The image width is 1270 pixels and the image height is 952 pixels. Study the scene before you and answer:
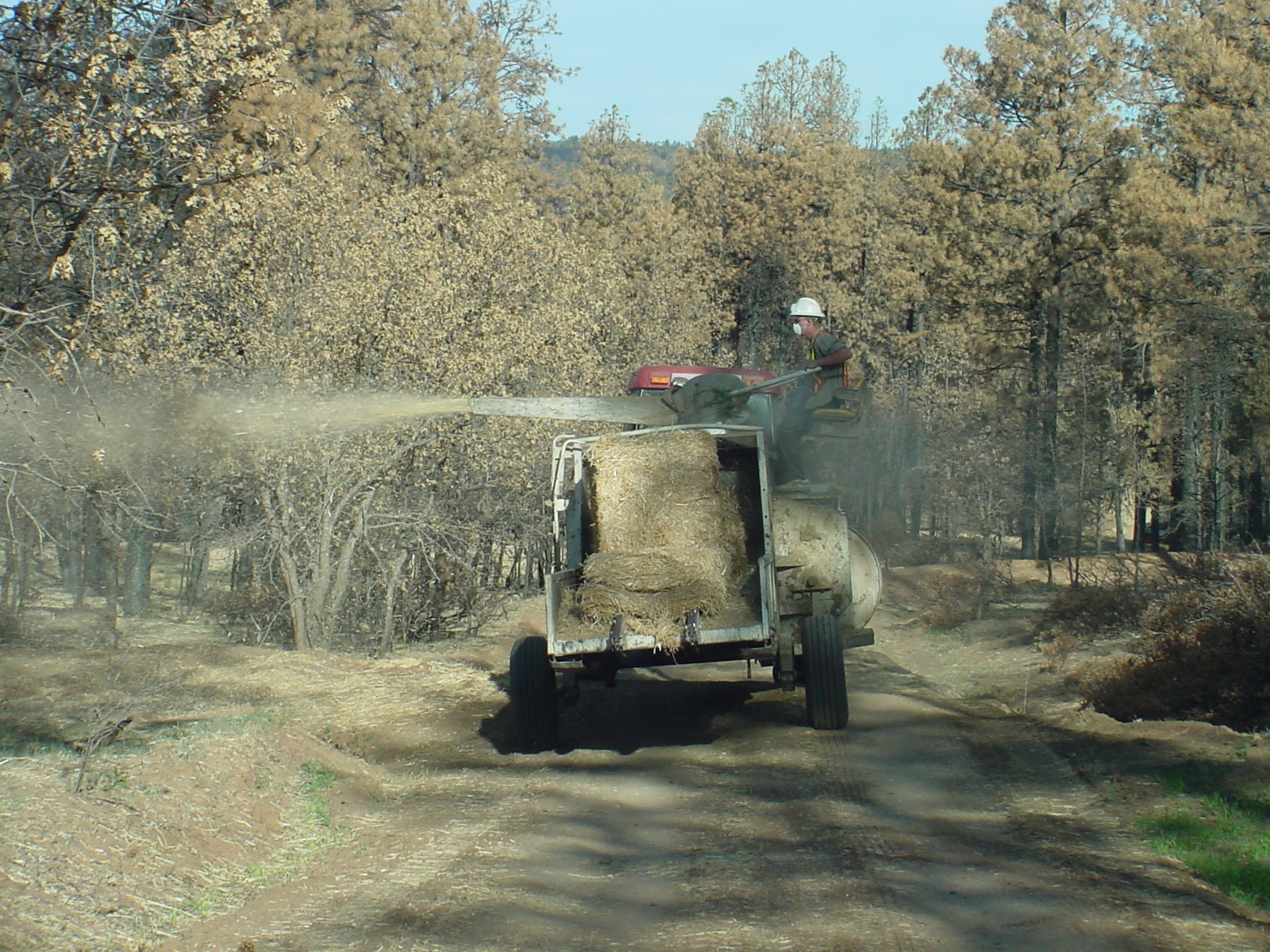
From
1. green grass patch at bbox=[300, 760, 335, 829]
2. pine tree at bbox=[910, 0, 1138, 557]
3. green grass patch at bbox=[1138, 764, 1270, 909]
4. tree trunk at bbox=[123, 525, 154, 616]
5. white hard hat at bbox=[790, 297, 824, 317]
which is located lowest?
tree trunk at bbox=[123, 525, 154, 616]

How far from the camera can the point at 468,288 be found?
17.2 m

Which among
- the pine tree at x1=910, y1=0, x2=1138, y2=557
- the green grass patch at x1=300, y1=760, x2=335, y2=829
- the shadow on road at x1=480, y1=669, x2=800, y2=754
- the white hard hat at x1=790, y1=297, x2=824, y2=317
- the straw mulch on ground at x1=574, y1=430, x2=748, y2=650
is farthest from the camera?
the pine tree at x1=910, y1=0, x2=1138, y2=557

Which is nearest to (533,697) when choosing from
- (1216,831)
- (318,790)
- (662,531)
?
(662,531)

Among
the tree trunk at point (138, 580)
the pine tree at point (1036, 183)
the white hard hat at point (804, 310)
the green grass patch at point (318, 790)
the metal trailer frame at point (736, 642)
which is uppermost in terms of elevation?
the pine tree at point (1036, 183)

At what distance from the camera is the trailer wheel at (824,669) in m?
10.5

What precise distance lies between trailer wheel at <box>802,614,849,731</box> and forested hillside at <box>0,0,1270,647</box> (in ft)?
17.7

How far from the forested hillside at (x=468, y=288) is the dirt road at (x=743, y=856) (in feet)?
9.46

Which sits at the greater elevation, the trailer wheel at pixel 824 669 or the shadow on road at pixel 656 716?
the trailer wheel at pixel 824 669

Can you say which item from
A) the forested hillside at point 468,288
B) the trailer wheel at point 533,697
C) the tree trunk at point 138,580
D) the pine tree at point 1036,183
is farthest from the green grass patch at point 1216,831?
the pine tree at point 1036,183

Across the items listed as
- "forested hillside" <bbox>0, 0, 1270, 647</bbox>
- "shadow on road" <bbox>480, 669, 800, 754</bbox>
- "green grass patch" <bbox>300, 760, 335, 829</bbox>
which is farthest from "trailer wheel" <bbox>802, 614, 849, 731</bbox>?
"forested hillside" <bbox>0, 0, 1270, 647</bbox>

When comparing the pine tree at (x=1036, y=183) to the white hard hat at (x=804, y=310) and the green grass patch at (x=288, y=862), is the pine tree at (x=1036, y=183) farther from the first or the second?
the green grass patch at (x=288, y=862)

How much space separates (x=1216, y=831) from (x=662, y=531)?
443 centimetres

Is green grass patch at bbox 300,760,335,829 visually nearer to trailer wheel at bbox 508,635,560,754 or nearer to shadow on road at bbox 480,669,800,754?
trailer wheel at bbox 508,635,560,754

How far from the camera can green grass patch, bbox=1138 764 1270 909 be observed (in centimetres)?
680
